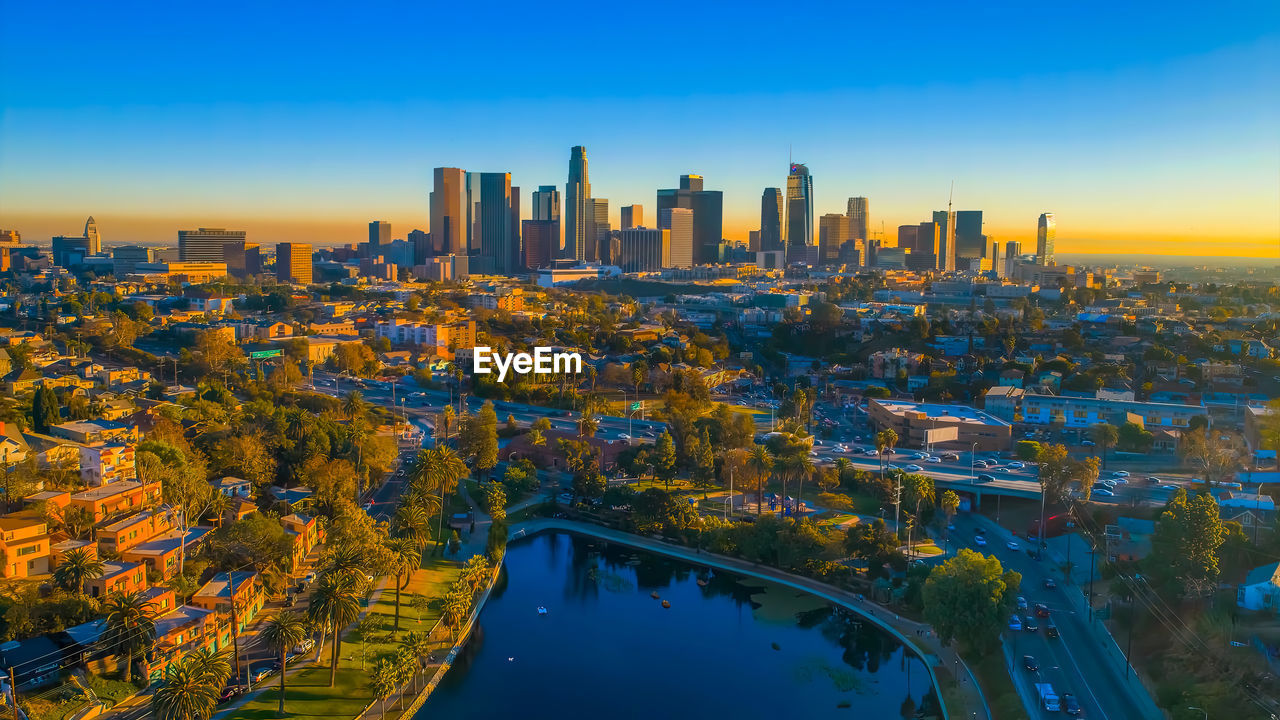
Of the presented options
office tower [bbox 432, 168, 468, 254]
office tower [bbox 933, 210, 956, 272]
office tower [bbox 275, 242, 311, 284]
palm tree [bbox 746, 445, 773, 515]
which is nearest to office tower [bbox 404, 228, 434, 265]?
office tower [bbox 432, 168, 468, 254]

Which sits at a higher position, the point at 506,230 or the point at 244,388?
the point at 506,230

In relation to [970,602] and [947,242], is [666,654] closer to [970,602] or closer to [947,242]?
[970,602]

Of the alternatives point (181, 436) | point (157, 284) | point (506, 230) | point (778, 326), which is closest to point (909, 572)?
point (181, 436)

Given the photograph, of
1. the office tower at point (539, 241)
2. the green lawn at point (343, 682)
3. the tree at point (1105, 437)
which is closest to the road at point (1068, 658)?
the tree at point (1105, 437)

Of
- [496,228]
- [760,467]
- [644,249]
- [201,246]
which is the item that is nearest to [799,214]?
[644,249]

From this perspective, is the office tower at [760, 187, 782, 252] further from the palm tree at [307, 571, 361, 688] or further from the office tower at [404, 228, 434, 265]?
the palm tree at [307, 571, 361, 688]

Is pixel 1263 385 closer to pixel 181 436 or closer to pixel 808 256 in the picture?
pixel 181 436
